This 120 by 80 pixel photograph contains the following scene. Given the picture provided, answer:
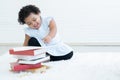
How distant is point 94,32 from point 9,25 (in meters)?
0.87

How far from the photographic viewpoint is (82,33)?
2695mm

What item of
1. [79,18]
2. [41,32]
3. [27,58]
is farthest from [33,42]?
[79,18]

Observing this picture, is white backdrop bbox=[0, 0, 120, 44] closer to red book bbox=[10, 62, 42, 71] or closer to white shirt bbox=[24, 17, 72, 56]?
white shirt bbox=[24, 17, 72, 56]

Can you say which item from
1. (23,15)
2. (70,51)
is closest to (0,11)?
(23,15)

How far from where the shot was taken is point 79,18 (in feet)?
8.77

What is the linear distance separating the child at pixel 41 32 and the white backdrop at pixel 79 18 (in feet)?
1.97

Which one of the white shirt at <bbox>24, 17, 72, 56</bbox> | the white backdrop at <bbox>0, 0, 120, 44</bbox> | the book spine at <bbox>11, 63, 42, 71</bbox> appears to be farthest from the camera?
the white backdrop at <bbox>0, 0, 120, 44</bbox>

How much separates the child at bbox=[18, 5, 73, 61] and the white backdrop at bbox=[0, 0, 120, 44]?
60cm

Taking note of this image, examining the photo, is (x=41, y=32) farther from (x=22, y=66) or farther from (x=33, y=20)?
(x=22, y=66)

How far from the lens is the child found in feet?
6.63

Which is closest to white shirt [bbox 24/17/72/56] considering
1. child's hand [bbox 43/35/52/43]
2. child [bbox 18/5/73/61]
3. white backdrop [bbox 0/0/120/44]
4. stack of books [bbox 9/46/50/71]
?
child [bbox 18/5/73/61]

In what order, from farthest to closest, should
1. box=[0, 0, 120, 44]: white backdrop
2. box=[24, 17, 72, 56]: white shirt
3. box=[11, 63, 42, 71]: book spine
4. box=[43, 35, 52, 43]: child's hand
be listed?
box=[0, 0, 120, 44]: white backdrop, box=[24, 17, 72, 56]: white shirt, box=[43, 35, 52, 43]: child's hand, box=[11, 63, 42, 71]: book spine

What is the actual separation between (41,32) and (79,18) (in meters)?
0.69

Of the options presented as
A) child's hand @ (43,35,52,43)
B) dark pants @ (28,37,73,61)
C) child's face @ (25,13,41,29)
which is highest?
child's face @ (25,13,41,29)
